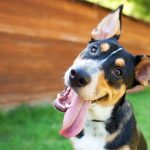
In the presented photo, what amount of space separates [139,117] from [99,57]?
12.3 ft

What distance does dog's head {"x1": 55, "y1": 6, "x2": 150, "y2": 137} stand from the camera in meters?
3.95

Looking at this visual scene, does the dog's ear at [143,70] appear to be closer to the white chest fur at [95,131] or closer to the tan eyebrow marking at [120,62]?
the tan eyebrow marking at [120,62]

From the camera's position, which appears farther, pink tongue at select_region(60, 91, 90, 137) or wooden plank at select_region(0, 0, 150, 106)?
wooden plank at select_region(0, 0, 150, 106)

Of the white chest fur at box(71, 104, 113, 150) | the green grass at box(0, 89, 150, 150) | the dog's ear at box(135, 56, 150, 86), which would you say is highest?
the dog's ear at box(135, 56, 150, 86)

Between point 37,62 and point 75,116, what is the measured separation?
312 cm

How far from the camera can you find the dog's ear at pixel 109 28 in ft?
15.0

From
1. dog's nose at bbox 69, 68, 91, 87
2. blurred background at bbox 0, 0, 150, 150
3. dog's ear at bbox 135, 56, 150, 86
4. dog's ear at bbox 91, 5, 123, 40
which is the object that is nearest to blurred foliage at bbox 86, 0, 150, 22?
blurred background at bbox 0, 0, 150, 150

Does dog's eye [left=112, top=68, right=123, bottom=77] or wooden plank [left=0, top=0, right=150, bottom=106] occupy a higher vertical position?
dog's eye [left=112, top=68, right=123, bottom=77]

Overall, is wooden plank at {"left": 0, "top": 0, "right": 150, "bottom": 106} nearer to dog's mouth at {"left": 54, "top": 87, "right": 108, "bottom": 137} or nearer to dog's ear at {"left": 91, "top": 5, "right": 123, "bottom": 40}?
dog's ear at {"left": 91, "top": 5, "right": 123, "bottom": 40}

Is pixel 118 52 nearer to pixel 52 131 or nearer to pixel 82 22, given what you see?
pixel 52 131

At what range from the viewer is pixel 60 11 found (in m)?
7.53

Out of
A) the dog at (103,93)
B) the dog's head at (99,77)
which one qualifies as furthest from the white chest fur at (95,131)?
the dog's head at (99,77)

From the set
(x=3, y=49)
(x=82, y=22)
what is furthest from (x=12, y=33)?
(x=82, y=22)

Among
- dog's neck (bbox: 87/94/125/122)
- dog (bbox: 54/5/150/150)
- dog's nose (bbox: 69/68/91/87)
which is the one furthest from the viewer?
dog's neck (bbox: 87/94/125/122)
